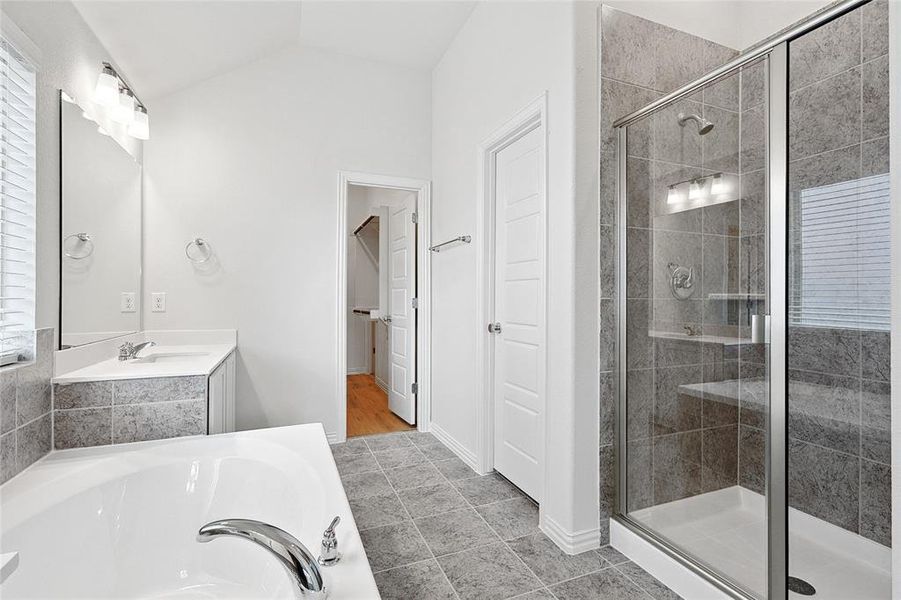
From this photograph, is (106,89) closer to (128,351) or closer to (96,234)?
(96,234)

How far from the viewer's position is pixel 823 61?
1580 mm

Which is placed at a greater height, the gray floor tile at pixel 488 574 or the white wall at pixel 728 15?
the white wall at pixel 728 15

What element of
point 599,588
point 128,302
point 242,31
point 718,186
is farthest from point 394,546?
point 242,31

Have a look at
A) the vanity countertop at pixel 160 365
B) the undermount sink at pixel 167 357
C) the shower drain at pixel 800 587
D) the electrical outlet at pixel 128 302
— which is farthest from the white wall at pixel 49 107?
the shower drain at pixel 800 587

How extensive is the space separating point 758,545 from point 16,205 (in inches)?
108

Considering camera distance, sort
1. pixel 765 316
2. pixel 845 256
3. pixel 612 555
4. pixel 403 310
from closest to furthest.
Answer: pixel 765 316, pixel 845 256, pixel 612 555, pixel 403 310

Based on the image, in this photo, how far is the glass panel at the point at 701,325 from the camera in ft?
4.88

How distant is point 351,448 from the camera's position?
3174mm

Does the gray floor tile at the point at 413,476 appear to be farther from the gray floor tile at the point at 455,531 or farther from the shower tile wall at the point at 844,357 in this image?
the shower tile wall at the point at 844,357

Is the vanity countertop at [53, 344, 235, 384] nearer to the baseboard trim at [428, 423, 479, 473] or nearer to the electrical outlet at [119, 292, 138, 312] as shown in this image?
the electrical outlet at [119, 292, 138, 312]

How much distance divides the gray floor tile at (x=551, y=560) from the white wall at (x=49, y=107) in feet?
6.92

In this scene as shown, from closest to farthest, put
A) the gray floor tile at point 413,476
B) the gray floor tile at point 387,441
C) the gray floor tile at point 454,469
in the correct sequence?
1. the gray floor tile at point 413,476
2. the gray floor tile at point 454,469
3. the gray floor tile at point 387,441

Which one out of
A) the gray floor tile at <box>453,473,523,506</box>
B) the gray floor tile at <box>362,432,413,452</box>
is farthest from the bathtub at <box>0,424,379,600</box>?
the gray floor tile at <box>362,432,413,452</box>

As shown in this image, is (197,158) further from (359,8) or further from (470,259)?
(470,259)
